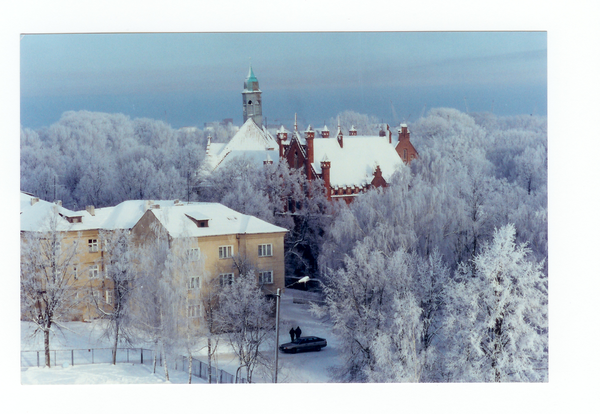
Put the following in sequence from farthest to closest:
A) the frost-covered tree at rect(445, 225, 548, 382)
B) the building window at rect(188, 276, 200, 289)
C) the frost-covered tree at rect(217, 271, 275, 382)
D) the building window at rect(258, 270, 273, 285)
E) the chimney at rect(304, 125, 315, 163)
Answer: the chimney at rect(304, 125, 315, 163) < the building window at rect(258, 270, 273, 285) < the building window at rect(188, 276, 200, 289) < the frost-covered tree at rect(217, 271, 275, 382) < the frost-covered tree at rect(445, 225, 548, 382)

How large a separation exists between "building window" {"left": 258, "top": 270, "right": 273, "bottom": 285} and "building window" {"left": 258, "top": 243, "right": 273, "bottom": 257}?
34 cm

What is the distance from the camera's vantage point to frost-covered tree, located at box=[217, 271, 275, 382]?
1143cm

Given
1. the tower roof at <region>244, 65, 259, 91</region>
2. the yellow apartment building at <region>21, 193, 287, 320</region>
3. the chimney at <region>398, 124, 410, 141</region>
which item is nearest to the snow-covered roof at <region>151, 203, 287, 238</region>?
the yellow apartment building at <region>21, 193, 287, 320</region>

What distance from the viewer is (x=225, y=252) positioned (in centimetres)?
1180

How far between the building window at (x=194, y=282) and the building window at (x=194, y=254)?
1.08ft

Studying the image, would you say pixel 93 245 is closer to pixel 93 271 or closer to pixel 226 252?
pixel 93 271

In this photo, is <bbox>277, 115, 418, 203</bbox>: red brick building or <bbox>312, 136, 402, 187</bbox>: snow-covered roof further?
<bbox>312, 136, 402, 187</bbox>: snow-covered roof

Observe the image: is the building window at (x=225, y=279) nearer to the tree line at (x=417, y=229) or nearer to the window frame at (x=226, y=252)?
the window frame at (x=226, y=252)

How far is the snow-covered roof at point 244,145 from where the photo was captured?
12.5 metres

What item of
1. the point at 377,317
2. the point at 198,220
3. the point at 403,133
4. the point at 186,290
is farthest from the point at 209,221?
the point at 403,133

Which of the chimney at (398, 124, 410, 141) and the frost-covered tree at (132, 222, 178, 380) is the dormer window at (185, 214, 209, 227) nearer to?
the frost-covered tree at (132, 222, 178, 380)

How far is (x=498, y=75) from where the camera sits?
11586mm

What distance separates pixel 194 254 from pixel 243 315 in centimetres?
144
